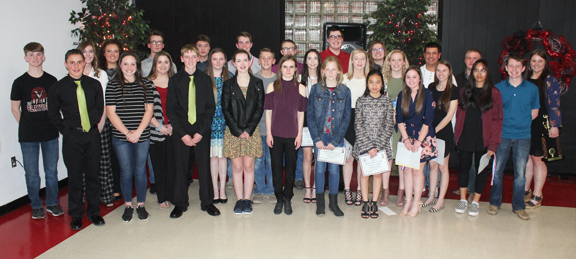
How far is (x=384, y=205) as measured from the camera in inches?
157

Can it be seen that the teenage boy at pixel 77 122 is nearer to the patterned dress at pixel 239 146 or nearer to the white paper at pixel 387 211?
the patterned dress at pixel 239 146

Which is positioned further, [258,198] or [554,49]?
[554,49]

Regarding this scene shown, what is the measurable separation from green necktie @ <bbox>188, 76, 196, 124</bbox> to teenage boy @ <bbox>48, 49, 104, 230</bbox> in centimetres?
73

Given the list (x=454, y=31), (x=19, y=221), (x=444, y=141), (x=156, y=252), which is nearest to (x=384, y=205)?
(x=444, y=141)

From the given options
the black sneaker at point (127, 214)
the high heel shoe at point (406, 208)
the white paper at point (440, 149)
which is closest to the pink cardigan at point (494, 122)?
the white paper at point (440, 149)

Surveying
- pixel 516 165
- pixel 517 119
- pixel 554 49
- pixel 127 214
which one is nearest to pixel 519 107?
pixel 517 119

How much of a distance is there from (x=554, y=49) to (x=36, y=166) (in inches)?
217

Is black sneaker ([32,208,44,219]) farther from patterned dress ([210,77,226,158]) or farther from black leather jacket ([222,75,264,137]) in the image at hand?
black leather jacket ([222,75,264,137])

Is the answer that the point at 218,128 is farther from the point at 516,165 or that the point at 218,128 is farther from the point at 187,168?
the point at 516,165

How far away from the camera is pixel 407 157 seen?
3566 mm

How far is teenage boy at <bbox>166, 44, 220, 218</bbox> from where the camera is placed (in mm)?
3502

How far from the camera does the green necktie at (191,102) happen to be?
351 cm

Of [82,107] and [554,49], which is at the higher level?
[554,49]

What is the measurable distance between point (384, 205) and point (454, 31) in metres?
2.91
